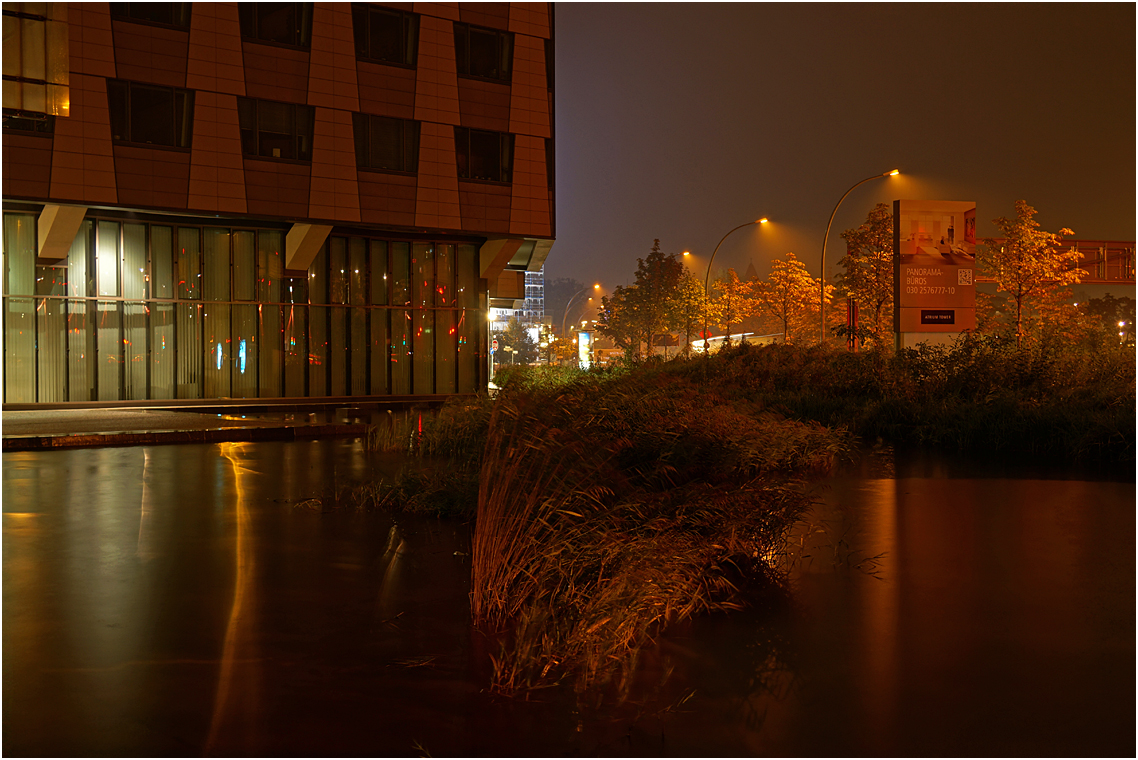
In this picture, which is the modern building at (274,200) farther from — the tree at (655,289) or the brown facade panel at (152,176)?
the tree at (655,289)

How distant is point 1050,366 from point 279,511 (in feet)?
50.2

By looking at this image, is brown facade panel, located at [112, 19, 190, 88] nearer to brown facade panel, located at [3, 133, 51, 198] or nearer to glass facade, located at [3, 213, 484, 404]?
brown facade panel, located at [3, 133, 51, 198]

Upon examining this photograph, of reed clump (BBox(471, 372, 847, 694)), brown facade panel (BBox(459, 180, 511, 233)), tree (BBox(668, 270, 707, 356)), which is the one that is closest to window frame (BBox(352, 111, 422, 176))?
brown facade panel (BBox(459, 180, 511, 233))

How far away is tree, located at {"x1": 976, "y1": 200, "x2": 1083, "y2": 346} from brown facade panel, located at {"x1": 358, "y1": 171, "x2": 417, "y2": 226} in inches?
1458

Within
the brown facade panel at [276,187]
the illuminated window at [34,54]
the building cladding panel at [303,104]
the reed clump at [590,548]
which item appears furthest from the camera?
the brown facade panel at [276,187]

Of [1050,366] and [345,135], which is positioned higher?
[345,135]

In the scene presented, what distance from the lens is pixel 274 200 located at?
2838cm

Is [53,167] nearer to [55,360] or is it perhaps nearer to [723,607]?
[55,360]

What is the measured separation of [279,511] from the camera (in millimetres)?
8922

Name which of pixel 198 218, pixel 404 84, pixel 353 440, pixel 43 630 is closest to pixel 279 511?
pixel 43 630

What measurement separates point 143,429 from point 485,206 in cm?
1793

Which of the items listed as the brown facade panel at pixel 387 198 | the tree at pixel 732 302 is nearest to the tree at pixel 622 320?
the tree at pixel 732 302

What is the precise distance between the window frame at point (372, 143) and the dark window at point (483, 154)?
150cm

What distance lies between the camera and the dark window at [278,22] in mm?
28156
